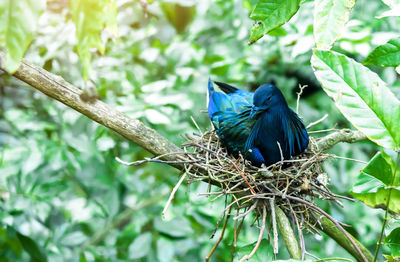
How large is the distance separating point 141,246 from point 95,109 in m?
1.14

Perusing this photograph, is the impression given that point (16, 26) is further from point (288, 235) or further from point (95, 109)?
point (288, 235)

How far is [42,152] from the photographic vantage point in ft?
8.68

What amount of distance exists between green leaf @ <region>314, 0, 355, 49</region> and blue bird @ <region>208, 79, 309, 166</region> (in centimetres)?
111

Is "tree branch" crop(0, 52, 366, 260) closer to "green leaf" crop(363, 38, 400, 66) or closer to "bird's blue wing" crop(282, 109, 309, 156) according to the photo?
"bird's blue wing" crop(282, 109, 309, 156)

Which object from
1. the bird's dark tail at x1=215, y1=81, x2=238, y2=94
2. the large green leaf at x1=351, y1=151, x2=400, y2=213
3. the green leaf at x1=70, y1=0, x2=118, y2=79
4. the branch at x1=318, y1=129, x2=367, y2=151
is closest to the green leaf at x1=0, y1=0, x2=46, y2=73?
the green leaf at x1=70, y1=0, x2=118, y2=79

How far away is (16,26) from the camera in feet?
2.29

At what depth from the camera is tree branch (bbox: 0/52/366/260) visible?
62.9 inches

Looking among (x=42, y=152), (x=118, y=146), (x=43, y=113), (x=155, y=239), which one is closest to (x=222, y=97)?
(x=118, y=146)

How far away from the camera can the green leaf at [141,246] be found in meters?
2.44

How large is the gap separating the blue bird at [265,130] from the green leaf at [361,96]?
3.35 ft

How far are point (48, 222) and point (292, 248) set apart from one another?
6.96 feet

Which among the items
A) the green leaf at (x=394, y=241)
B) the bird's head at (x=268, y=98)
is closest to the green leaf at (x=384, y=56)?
the green leaf at (x=394, y=241)

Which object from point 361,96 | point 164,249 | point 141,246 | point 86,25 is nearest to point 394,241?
point 361,96

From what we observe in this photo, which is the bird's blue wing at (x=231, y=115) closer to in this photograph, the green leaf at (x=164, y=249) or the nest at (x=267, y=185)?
the nest at (x=267, y=185)
